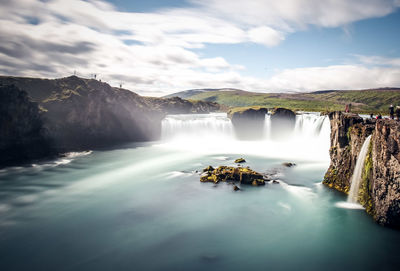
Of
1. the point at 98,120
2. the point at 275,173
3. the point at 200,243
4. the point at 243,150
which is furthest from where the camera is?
the point at 98,120

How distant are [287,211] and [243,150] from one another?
33613 millimetres

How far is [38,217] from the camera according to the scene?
72.8 feet

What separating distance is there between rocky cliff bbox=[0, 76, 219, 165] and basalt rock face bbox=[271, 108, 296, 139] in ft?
128

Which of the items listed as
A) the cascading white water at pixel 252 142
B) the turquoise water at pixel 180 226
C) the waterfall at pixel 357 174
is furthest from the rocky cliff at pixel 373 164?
the cascading white water at pixel 252 142

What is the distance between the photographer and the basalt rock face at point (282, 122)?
69188mm

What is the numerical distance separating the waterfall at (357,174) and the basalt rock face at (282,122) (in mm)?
44978

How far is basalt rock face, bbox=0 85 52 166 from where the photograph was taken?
41812 mm

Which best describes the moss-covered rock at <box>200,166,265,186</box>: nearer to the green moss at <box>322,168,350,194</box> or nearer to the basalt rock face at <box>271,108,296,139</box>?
the green moss at <box>322,168,350,194</box>

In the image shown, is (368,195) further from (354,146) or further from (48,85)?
(48,85)

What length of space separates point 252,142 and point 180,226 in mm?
52282

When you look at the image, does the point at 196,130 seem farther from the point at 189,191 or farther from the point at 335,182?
the point at 335,182

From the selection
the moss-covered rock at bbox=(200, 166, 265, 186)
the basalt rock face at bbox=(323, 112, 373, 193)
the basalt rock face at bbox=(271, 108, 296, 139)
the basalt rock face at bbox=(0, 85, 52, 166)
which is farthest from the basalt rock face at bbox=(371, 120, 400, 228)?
the basalt rock face at bbox=(0, 85, 52, 166)

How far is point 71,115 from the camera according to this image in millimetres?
58219

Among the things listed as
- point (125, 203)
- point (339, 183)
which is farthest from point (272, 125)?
point (125, 203)
